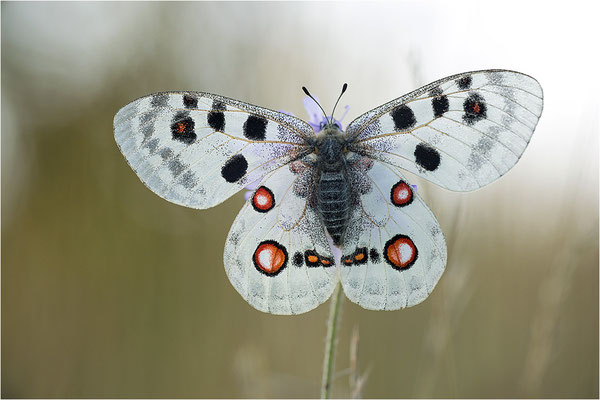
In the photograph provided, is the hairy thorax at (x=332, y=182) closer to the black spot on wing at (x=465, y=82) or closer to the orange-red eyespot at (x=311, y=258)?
the orange-red eyespot at (x=311, y=258)

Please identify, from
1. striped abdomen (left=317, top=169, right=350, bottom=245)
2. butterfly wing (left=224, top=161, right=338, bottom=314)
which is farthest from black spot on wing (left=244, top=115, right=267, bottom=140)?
striped abdomen (left=317, top=169, right=350, bottom=245)

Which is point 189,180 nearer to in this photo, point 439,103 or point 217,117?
point 217,117

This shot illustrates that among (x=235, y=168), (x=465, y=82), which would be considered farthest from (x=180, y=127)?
(x=465, y=82)

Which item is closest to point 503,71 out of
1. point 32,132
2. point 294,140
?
point 294,140

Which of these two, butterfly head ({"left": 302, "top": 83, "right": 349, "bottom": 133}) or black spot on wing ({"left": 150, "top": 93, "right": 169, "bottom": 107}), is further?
butterfly head ({"left": 302, "top": 83, "right": 349, "bottom": 133})

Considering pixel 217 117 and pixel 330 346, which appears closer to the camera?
pixel 330 346

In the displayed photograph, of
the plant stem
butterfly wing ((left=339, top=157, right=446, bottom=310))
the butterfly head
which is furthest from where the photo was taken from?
the butterfly head

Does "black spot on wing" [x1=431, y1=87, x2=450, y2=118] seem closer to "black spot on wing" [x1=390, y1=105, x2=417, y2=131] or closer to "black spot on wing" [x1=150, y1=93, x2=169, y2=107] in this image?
"black spot on wing" [x1=390, y1=105, x2=417, y2=131]
